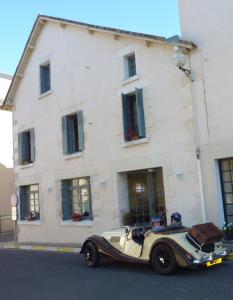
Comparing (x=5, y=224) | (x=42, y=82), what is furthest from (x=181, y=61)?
(x=5, y=224)

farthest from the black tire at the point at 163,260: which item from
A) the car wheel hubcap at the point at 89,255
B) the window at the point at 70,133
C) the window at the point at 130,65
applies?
the window at the point at 70,133

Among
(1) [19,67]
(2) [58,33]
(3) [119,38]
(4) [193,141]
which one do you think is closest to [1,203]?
(1) [19,67]

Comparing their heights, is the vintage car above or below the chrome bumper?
above

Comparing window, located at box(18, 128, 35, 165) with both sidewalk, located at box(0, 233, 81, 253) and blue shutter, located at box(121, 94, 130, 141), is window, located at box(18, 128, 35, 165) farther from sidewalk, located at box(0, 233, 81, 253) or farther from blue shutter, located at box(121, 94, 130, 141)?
blue shutter, located at box(121, 94, 130, 141)

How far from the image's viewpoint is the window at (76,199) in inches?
629

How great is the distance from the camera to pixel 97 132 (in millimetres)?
15297

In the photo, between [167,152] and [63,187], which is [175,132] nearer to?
[167,152]

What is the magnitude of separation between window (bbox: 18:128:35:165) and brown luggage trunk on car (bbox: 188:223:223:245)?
1145 cm

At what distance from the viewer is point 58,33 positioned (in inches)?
704

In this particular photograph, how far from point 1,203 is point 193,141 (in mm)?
15639

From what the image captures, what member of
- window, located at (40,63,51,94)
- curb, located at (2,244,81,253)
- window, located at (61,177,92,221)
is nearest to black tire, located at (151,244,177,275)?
curb, located at (2,244,81,253)

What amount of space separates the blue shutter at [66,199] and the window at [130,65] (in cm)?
523

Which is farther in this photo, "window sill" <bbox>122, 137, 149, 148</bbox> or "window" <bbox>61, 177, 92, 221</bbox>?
"window" <bbox>61, 177, 92, 221</bbox>

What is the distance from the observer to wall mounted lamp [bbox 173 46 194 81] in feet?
37.5
